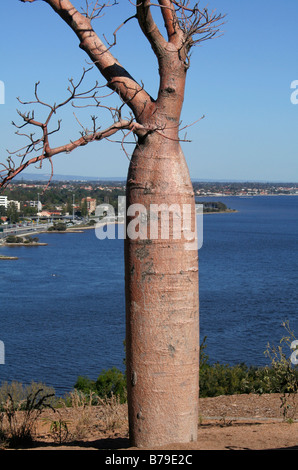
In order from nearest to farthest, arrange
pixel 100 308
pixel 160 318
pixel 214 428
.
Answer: pixel 160 318 → pixel 214 428 → pixel 100 308

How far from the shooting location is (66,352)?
2181 centimetres

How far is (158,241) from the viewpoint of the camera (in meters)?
3.38

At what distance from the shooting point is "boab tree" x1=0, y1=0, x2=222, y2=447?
3.33m

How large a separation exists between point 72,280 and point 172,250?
120 ft

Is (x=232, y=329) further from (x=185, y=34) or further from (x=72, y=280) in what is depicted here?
(x=185, y=34)

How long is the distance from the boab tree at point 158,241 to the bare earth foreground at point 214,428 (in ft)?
0.72

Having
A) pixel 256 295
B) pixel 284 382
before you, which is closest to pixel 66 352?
pixel 256 295

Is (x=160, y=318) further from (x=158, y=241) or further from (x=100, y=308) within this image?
(x=100, y=308)

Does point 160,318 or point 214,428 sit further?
point 214,428

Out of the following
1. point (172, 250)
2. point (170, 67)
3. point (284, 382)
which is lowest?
point (284, 382)

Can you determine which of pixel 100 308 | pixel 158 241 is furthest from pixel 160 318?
pixel 100 308

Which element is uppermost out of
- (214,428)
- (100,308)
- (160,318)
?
(160,318)

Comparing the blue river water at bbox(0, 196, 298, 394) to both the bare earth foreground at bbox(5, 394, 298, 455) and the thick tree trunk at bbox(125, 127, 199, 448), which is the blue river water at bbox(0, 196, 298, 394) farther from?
the thick tree trunk at bbox(125, 127, 199, 448)

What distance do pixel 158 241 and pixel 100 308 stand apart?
87.6 ft
